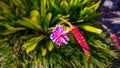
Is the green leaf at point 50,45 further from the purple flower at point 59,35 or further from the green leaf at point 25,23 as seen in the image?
the green leaf at point 25,23

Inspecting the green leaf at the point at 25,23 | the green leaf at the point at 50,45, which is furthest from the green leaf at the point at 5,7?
the green leaf at the point at 50,45

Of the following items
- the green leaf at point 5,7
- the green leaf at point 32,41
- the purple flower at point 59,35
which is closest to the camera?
the purple flower at point 59,35

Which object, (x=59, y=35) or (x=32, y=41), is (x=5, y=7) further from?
(x=59, y=35)

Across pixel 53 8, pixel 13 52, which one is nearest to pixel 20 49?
pixel 13 52

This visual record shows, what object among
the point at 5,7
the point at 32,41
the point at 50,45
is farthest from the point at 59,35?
the point at 5,7

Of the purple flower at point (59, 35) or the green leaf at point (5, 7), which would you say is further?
the green leaf at point (5, 7)

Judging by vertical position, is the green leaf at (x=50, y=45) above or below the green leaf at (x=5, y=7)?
below

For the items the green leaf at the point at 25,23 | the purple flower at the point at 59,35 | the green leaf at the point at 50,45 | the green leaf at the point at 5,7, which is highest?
the green leaf at the point at 5,7
